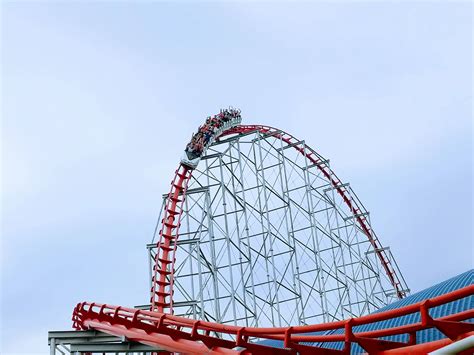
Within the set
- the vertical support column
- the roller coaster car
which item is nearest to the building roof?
the vertical support column

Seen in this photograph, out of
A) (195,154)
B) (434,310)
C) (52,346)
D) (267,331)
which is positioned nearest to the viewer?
(267,331)

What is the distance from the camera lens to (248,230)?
19469 millimetres

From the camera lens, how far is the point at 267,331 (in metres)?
9.00

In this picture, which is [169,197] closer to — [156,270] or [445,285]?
[156,270]

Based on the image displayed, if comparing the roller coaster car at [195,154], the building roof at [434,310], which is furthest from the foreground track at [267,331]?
the roller coaster car at [195,154]

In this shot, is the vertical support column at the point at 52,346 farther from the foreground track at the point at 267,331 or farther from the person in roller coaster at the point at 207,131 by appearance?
the person in roller coaster at the point at 207,131

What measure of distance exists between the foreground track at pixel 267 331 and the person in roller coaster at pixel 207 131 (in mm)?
7571

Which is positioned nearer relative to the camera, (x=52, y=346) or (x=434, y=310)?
(x=434, y=310)

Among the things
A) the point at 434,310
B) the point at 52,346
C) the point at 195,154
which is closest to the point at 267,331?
the point at 434,310

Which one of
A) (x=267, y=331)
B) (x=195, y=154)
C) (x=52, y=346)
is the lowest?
(x=267, y=331)

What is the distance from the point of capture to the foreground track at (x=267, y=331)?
24.2 ft

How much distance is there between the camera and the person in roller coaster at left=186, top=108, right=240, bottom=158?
20312 mm

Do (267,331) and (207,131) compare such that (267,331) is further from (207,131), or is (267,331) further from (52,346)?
(207,131)

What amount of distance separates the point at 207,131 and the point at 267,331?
12.3 meters
